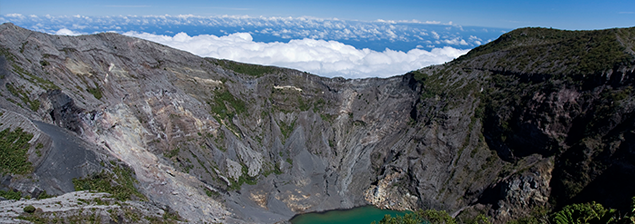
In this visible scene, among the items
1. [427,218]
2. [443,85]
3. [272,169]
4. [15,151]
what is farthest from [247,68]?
[427,218]

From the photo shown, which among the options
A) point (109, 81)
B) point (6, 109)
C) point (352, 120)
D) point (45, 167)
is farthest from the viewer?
point (352, 120)

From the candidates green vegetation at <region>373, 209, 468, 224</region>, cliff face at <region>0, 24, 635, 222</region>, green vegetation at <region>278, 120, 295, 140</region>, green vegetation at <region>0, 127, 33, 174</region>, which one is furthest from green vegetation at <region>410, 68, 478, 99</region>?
green vegetation at <region>0, 127, 33, 174</region>

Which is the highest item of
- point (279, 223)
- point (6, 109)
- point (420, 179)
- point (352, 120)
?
point (6, 109)

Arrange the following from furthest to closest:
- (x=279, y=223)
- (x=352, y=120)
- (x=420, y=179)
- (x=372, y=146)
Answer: (x=352, y=120), (x=372, y=146), (x=420, y=179), (x=279, y=223)

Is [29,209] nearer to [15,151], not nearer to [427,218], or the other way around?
[15,151]

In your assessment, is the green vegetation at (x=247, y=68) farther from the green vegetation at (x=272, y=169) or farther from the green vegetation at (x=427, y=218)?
the green vegetation at (x=427, y=218)

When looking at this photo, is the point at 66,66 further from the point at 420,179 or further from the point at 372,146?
the point at 420,179

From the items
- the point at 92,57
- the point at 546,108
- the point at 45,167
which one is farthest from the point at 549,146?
the point at 92,57
